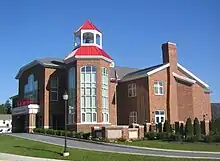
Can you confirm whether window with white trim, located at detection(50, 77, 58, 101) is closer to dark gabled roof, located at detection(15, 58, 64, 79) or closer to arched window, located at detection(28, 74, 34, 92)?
dark gabled roof, located at detection(15, 58, 64, 79)

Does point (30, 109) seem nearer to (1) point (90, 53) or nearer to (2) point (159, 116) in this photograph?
(1) point (90, 53)

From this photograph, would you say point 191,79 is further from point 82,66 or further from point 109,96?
point 82,66

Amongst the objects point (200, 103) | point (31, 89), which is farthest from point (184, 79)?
point (31, 89)

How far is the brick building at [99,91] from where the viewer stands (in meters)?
39.1

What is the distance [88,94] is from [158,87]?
897 cm

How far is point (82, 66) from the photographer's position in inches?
1550

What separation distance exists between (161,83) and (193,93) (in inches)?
264

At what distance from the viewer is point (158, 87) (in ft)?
138

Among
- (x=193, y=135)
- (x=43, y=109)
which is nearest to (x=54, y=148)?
(x=193, y=135)

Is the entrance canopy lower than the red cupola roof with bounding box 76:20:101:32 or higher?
lower

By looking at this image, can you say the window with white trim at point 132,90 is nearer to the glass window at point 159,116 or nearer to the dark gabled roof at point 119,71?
the dark gabled roof at point 119,71

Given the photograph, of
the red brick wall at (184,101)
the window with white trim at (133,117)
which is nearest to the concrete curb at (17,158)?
the window with white trim at (133,117)

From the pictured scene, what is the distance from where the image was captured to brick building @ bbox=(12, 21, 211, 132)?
39125 millimetres

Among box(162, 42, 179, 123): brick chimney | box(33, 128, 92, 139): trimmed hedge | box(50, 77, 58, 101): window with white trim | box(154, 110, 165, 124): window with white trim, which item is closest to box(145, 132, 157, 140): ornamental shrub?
box(33, 128, 92, 139): trimmed hedge
